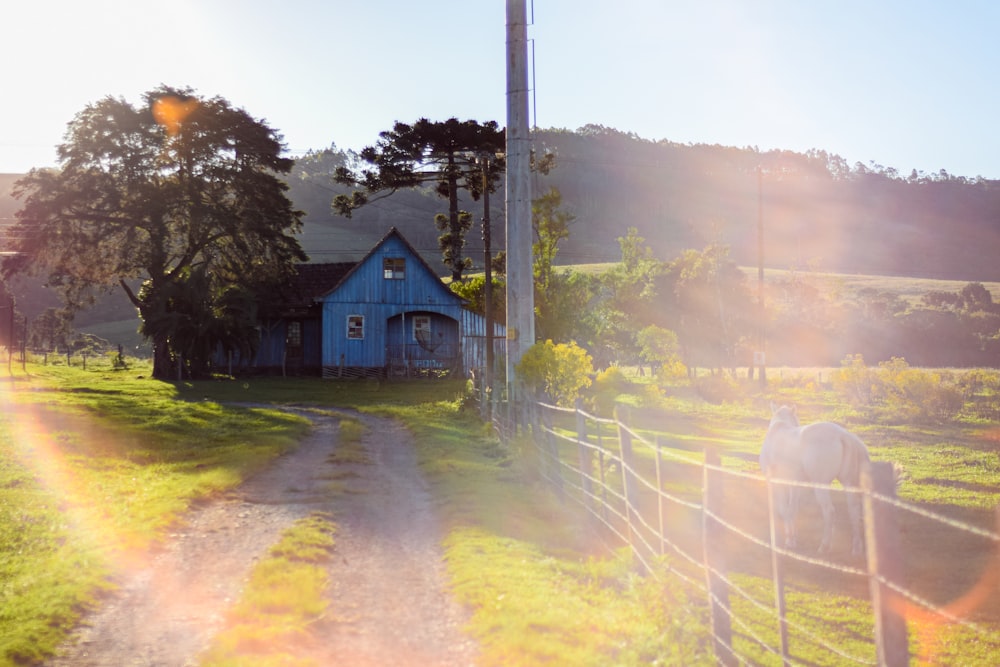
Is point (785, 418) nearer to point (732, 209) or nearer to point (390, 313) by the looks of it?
point (390, 313)

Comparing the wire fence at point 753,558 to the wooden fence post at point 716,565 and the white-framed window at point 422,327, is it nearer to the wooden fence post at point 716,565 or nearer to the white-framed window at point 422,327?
the wooden fence post at point 716,565

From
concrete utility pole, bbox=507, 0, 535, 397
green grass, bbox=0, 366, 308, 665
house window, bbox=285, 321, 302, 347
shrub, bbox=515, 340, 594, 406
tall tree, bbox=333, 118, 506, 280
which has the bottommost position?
green grass, bbox=0, 366, 308, 665

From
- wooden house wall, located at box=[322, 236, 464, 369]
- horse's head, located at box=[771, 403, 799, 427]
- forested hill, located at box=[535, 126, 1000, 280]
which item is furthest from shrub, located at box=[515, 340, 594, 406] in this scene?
forested hill, located at box=[535, 126, 1000, 280]

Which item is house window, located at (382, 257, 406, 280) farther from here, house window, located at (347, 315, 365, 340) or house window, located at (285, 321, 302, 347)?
house window, located at (285, 321, 302, 347)

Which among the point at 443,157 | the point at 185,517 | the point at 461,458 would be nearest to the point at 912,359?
the point at 443,157

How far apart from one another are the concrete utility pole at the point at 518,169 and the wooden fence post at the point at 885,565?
14.0 metres

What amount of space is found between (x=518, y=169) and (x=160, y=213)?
1177 inches

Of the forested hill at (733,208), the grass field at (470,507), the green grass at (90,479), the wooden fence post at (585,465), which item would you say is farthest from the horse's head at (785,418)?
the forested hill at (733,208)

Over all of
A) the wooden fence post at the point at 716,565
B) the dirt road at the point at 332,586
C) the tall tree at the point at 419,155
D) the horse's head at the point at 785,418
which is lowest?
the dirt road at the point at 332,586

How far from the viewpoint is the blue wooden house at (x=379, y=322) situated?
4553cm

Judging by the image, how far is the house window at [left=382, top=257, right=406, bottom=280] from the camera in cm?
4659

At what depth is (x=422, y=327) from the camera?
47281 mm

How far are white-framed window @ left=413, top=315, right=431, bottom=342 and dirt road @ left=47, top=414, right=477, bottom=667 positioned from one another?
31827 millimetres

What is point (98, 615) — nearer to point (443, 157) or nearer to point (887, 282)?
point (443, 157)
